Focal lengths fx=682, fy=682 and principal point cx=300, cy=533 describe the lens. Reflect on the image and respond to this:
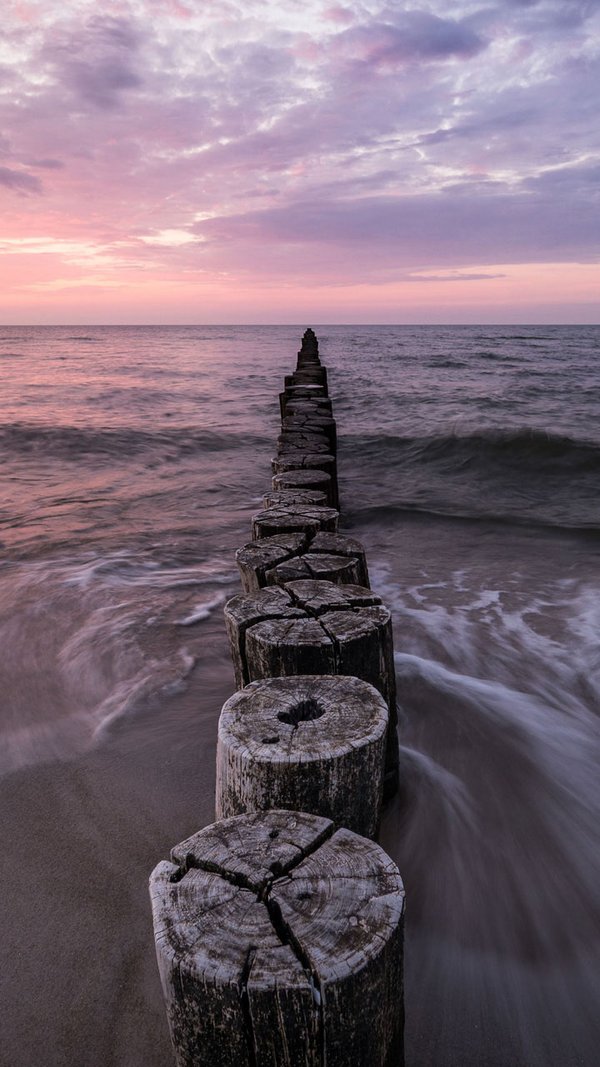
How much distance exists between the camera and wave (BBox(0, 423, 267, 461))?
1238 centimetres

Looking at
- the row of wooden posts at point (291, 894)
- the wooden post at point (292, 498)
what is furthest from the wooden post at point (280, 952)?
the wooden post at point (292, 498)

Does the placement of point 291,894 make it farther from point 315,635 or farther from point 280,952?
Answer: point 315,635

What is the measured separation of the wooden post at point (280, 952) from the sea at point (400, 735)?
952 millimetres

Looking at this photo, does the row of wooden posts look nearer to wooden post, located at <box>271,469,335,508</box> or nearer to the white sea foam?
wooden post, located at <box>271,469,335,508</box>

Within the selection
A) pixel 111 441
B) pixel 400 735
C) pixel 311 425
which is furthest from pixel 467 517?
pixel 111 441

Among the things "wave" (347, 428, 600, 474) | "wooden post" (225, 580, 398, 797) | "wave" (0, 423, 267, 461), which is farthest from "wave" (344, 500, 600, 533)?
"wooden post" (225, 580, 398, 797)

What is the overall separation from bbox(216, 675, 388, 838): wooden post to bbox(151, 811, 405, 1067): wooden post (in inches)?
9.3

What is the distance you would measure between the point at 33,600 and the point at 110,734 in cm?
223

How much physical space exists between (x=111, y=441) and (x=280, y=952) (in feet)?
42.0

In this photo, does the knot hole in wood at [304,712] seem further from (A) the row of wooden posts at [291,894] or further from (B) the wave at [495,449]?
(B) the wave at [495,449]

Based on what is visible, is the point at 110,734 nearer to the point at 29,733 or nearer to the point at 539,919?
the point at 29,733

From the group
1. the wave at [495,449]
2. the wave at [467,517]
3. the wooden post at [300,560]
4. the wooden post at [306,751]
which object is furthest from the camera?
the wave at [495,449]

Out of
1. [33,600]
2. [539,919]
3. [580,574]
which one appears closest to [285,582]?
[539,919]

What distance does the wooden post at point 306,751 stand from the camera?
1490 millimetres
